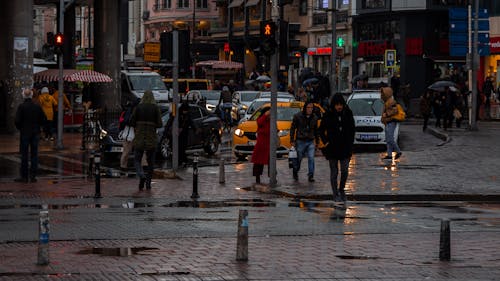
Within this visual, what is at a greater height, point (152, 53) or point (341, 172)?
point (152, 53)

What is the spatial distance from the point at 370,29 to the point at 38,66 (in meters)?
26.8

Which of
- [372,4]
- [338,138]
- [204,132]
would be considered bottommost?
[204,132]

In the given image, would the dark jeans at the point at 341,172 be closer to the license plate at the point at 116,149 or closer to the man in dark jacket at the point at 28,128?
the man in dark jacket at the point at 28,128

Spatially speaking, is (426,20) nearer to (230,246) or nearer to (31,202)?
(31,202)

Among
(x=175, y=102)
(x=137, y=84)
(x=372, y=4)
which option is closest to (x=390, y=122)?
(x=175, y=102)

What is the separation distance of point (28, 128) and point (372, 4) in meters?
52.1

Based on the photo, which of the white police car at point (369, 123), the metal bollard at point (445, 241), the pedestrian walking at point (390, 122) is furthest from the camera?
the white police car at point (369, 123)

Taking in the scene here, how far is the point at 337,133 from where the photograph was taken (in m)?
20.5

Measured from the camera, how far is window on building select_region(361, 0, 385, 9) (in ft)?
242

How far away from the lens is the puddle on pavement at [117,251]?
13328mm

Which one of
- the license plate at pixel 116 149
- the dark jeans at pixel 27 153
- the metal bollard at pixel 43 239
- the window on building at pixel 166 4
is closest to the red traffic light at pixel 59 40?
the license plate at pixel 116 149

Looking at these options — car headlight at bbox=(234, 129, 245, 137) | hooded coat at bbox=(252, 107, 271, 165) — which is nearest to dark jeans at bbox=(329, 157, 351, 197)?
→ hooded coat at bbox=(252, 107, 271, 165)

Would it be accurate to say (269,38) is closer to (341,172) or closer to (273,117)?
(273,117)

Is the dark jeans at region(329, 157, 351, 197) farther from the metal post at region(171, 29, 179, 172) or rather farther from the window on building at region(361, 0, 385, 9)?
the window on building at region(361, 0, 385, 9)
